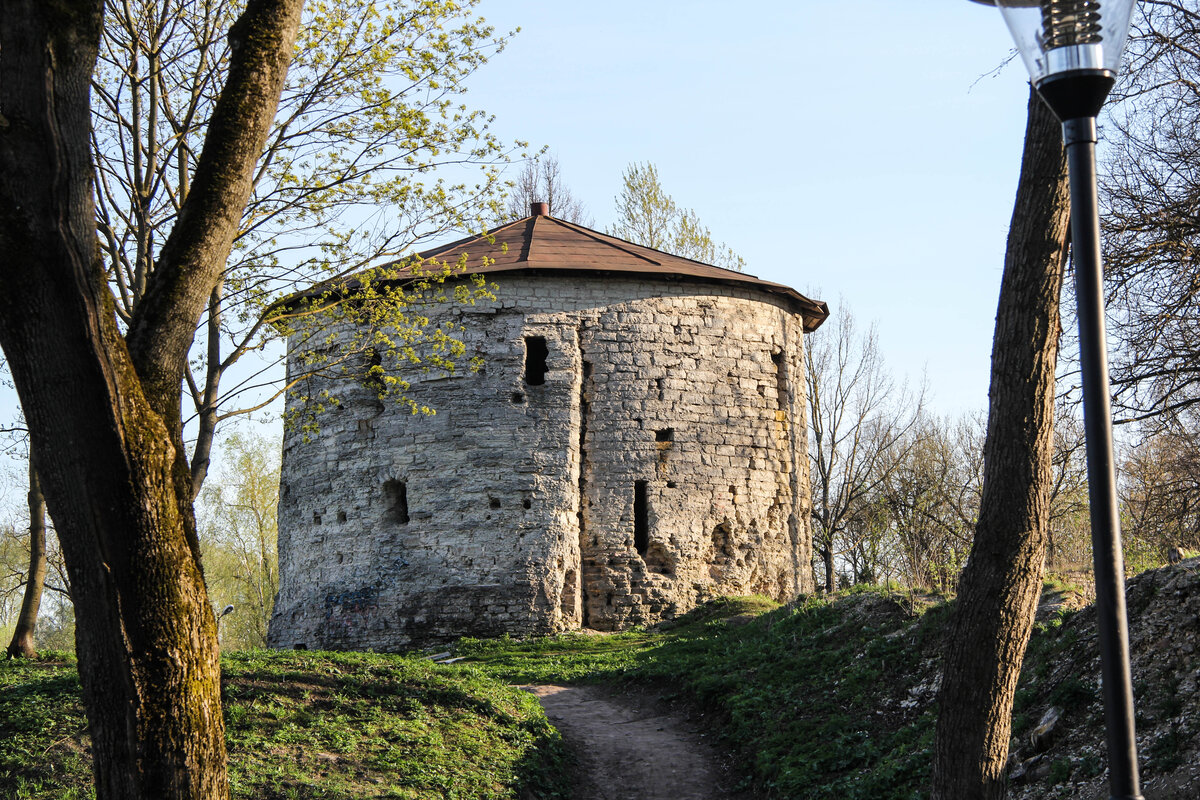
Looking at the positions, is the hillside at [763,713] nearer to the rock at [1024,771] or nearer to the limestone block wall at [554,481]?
the rock at [1024,771]

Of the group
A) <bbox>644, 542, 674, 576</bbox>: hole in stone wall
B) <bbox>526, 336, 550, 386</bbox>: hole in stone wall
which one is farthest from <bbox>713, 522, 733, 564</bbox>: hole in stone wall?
<bbox>526, 336, 550, 386</bbox>: hole in stone wall

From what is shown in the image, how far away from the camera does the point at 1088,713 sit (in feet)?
23.2

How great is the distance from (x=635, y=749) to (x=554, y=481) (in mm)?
6267

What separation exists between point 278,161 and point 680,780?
653cm

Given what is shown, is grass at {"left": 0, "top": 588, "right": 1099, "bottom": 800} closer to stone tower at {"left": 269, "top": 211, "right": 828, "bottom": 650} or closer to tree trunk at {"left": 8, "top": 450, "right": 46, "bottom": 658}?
tree trunk at {"left": 8, "top": 450, "right": 46, "bottom": 658}

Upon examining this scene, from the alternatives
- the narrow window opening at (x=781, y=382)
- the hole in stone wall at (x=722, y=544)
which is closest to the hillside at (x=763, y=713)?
the hole in stone wall at (x=722, y=544)

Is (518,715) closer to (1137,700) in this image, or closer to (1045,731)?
(1045,731)

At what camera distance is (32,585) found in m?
12.2

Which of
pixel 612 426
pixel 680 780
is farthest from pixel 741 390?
pixel 680 780

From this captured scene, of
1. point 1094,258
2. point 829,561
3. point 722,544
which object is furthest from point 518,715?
point 829,561

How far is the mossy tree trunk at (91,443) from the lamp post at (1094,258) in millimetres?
3701

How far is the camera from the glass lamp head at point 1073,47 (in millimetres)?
3107

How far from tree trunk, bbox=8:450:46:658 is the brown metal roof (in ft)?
19.8

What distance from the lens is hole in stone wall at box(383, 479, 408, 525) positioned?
1584 centimetres
